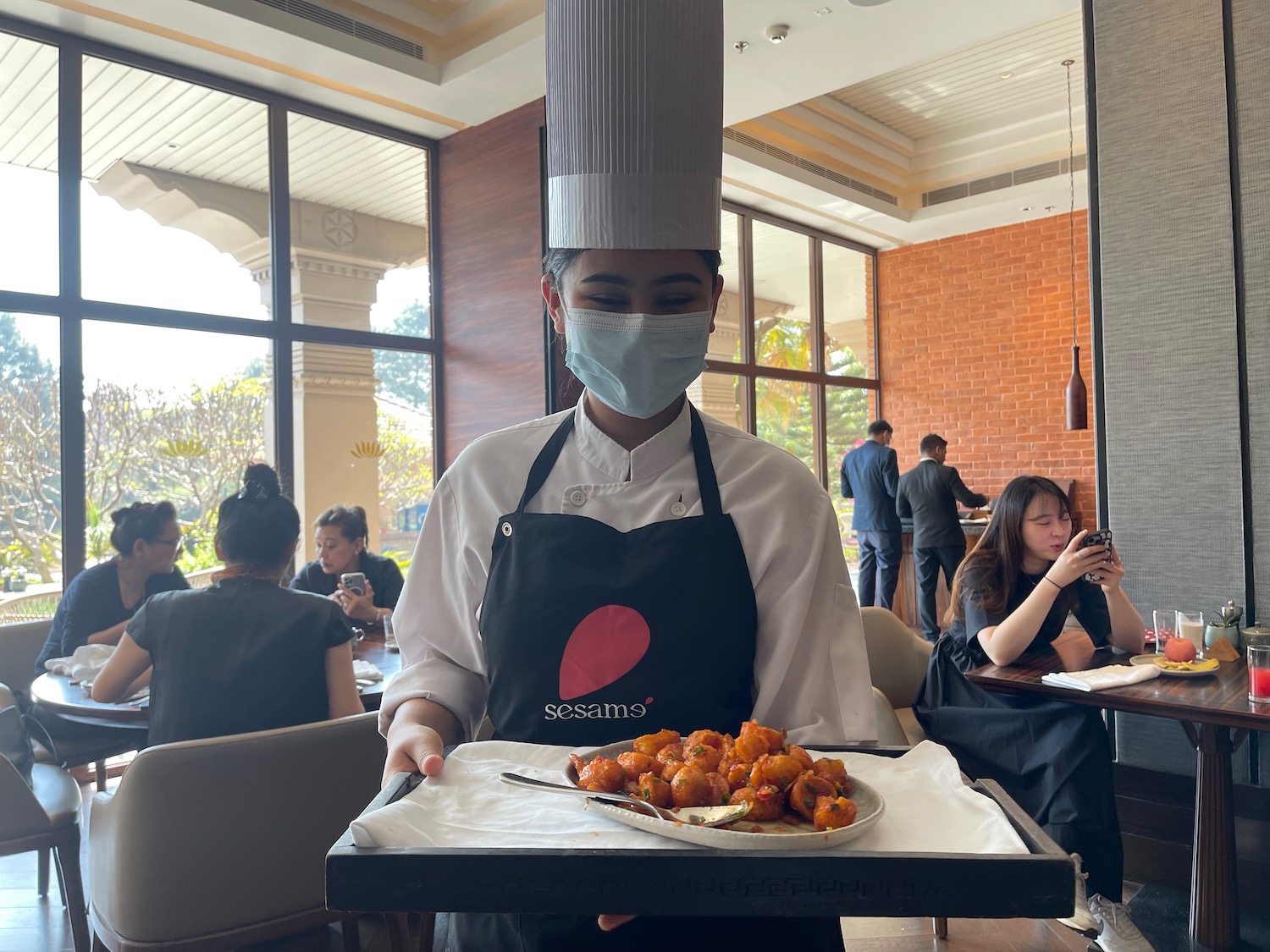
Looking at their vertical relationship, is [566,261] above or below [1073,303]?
below

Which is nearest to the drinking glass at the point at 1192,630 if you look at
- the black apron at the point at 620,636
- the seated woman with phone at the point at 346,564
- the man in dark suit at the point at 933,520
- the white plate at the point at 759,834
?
the black apron at the point at 620,636

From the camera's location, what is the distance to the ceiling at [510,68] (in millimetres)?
4277

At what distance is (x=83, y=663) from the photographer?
113 inches

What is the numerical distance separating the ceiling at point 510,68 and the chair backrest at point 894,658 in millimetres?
2865

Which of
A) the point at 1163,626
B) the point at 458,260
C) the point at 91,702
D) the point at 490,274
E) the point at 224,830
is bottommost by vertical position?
the point at 224,830

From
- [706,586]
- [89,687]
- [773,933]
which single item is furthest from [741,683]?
[89,687]

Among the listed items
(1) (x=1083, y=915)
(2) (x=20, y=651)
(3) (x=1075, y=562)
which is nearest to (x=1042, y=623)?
(3) (x=1075, y=562)

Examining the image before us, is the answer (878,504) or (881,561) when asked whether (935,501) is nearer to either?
(878,504)

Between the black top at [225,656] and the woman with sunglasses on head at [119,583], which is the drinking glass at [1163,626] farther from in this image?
the woman with sunglasses on head at [119,583]

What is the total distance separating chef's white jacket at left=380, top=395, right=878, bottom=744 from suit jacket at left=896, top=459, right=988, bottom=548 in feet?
18.5

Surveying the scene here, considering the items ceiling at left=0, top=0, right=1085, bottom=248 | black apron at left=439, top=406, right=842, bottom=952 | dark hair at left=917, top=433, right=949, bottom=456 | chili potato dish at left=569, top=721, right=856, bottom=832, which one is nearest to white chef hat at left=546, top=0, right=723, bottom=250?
black apron at left=439, top=406, right=842, bottom=952

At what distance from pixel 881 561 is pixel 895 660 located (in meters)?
4.14

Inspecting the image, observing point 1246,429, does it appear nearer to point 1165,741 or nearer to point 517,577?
point 1165,741

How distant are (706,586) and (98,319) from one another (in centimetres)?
442
